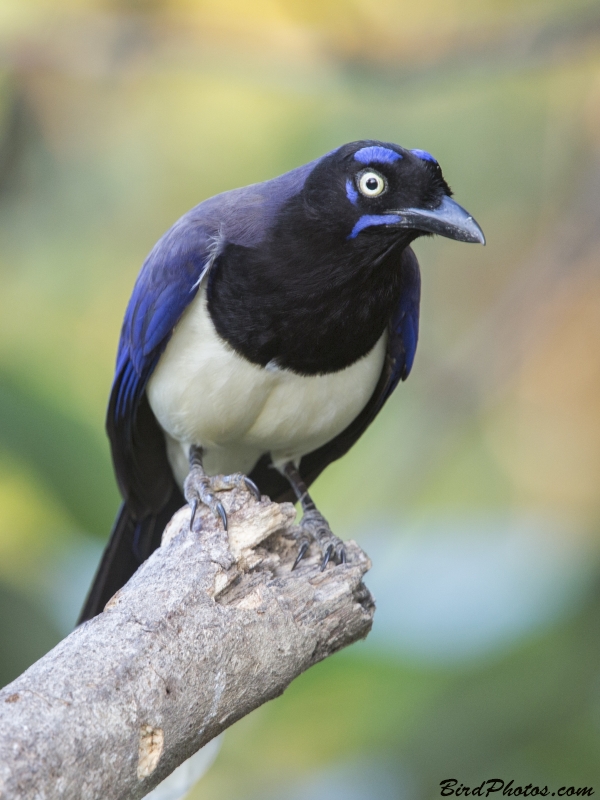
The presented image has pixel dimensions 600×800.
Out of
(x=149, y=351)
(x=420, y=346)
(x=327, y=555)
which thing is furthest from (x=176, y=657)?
(x=420, y=346)

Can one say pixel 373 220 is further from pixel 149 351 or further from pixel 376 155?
pixel 149 351

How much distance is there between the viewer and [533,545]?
573cm

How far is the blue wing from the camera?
3703mm

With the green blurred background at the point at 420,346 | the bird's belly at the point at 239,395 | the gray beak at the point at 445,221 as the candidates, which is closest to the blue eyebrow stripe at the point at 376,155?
the gray beak at the point at 445,221

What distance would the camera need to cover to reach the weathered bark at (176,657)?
2.11 metres

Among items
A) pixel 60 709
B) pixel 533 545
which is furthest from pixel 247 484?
pixel 533 545

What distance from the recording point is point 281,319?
3570mm

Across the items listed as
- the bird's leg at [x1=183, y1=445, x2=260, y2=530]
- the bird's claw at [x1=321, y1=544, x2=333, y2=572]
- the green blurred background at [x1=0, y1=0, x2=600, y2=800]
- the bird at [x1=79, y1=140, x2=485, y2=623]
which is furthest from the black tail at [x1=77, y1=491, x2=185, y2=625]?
the bird's claw at [x1=321, y1=544, x2=333, y2=572]

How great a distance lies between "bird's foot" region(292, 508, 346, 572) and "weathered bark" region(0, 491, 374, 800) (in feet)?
0.29

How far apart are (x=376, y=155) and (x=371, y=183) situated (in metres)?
0.10

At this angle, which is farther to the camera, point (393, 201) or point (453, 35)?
point (453, 35)

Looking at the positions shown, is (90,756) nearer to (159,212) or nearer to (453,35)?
(453,35)

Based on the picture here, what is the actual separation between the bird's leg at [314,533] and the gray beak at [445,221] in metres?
1.17

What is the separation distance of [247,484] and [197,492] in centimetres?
19
